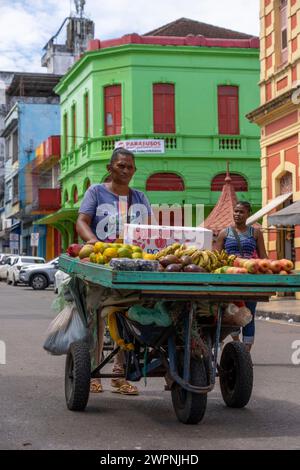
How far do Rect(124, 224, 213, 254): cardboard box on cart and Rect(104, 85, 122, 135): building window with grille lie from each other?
27298 mm

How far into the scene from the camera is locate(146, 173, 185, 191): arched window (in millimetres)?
33156

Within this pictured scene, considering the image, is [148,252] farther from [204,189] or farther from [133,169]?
[204,189]

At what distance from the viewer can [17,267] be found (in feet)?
112

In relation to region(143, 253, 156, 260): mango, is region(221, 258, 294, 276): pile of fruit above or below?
below

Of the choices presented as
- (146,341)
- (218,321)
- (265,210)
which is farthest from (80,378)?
(265,210)

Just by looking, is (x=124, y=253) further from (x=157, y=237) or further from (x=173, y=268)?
(x=157, y=237)

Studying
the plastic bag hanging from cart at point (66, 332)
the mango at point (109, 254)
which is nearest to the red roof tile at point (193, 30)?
the plastic bag hanging from cart at point (66, 332)

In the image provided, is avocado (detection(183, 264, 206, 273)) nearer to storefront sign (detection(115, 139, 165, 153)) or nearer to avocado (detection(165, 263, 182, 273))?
avocado (detection(165, 263, 182, 273))

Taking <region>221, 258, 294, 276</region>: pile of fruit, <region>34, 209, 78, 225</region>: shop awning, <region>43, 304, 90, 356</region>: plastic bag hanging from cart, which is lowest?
<region>43, 304, 90, 356</region>: plastic bag hanging from cart

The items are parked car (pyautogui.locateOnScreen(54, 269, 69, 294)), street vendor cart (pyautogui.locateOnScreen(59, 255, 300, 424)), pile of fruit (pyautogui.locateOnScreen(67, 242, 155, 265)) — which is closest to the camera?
street vendor cart (pyautogui.locateOnScreen(59, 255, 300, 424))

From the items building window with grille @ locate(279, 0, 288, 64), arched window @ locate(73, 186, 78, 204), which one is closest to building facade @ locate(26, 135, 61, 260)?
arched window @ locate(73, 186, 78, 204)

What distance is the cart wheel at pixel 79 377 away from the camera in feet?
20.3
